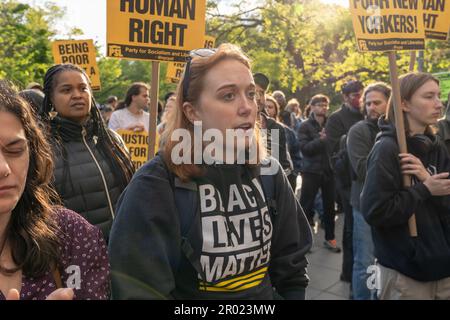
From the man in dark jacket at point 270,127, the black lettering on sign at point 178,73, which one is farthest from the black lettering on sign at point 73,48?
the man in dark jacket at point 270,127

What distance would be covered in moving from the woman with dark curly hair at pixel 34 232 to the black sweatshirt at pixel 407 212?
1785mm

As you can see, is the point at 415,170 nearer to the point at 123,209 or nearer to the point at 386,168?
the point at 386,168

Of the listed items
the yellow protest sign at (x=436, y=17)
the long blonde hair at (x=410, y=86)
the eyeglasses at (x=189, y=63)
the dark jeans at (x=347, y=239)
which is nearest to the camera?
the eyeglasses at (x=189, y=63)

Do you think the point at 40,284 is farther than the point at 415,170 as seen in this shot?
No

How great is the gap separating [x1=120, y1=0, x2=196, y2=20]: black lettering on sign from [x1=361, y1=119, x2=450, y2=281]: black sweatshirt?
1698 millimetres

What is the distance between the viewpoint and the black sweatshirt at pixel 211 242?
62.3 inches

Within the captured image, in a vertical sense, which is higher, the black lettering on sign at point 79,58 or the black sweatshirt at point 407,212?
the black lettering on sign at point 79,58

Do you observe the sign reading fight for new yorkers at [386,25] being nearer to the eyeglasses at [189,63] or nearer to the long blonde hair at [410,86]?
the long blonde hair at [410,86]

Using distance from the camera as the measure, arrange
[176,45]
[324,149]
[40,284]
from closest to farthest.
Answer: [40,284], [176,45], [324,149]

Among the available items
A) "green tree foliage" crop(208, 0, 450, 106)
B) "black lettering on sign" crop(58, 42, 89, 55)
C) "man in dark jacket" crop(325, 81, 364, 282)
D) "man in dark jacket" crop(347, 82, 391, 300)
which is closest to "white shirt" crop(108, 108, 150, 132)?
Result: "black lettering on sign" crop(58, 42, 89, 55)

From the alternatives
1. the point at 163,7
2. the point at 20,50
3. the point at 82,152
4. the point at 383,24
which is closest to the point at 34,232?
the point at 82,152
